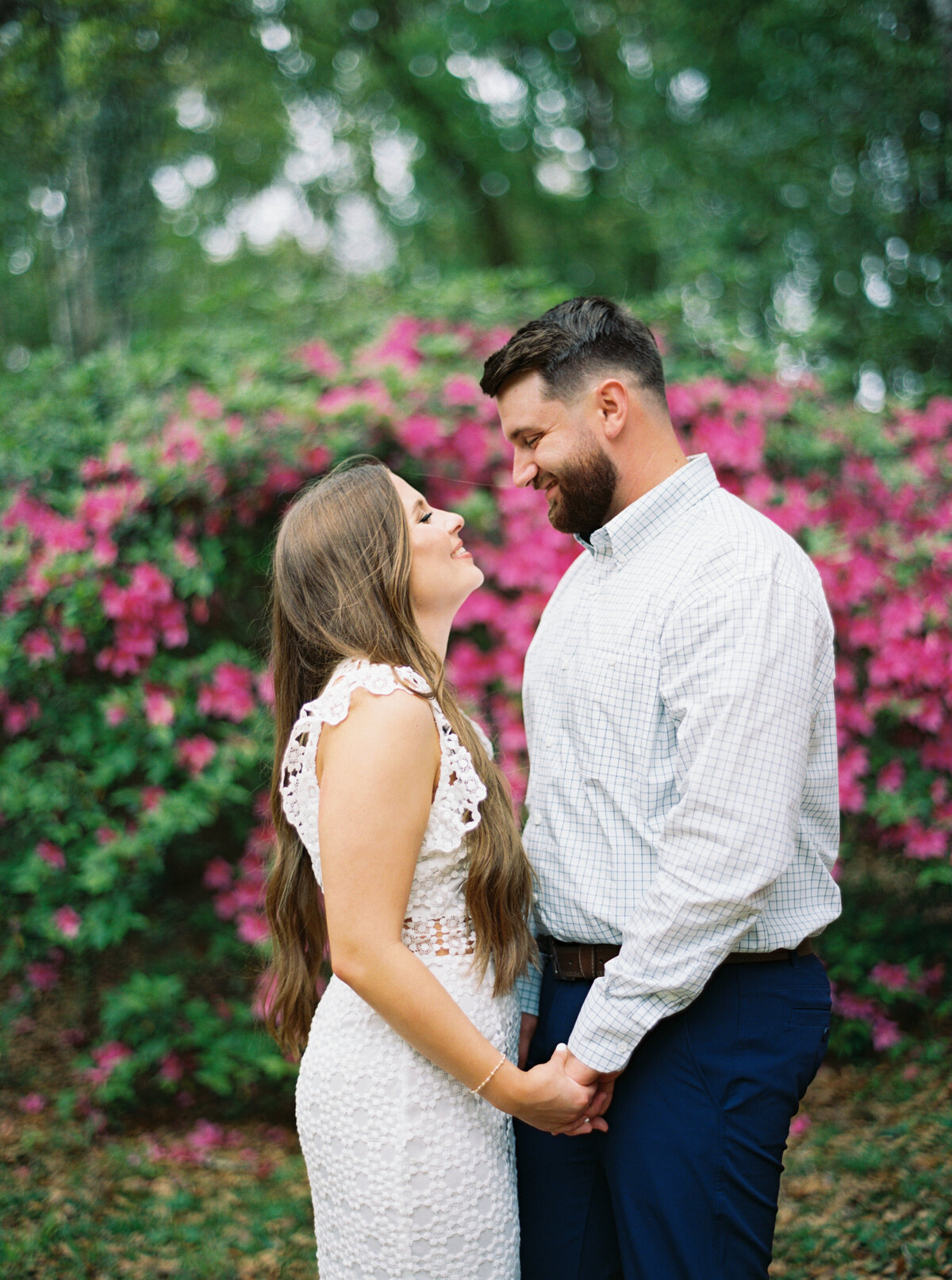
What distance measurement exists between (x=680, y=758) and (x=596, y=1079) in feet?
1.89

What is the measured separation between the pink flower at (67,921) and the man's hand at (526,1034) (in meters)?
2.04

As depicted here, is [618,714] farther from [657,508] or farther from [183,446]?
[183,446]

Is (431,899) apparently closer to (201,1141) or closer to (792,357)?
(201,1141)

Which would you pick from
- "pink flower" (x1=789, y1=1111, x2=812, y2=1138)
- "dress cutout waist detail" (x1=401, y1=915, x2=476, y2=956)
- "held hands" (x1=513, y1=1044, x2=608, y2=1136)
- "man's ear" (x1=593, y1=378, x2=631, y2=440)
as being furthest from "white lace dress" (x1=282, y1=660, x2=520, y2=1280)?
"pink flower" (x1=789, y1=1111, x2=812, y2=1138)

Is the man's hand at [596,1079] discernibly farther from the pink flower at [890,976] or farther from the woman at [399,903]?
the pink flower at [890,976]

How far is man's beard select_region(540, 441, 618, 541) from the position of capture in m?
2.00

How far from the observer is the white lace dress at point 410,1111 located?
66.2 inches

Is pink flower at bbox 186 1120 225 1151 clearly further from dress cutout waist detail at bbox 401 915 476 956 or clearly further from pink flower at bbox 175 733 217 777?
dress cutout waist detail at bbox 401 915 476 956

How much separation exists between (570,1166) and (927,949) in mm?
2717

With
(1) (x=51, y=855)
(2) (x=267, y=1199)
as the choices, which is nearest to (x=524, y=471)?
(1) (x=51, y=855)

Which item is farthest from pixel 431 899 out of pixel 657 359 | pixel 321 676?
pixel 657 359

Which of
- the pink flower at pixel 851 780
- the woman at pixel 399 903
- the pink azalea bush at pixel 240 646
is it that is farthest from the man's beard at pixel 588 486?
the pink flower at pixel 851 780

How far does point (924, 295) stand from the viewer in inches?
253

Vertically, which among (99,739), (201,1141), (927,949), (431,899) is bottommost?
(927,949)
